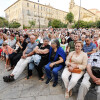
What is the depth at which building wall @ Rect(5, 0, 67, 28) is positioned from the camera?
5105cm

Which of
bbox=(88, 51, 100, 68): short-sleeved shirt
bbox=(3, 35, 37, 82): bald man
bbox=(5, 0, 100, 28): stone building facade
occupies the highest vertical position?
bbox=(5, 0, 100, 28): stone building facade

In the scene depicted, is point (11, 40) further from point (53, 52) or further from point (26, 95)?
point (26, 95)

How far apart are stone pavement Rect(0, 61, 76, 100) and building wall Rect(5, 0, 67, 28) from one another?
5161 cm

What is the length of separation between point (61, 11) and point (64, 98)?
76.0 m

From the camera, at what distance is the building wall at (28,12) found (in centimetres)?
5105

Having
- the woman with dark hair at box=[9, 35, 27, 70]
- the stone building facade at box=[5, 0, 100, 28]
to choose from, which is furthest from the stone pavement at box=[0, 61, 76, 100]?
the stone building facade at box=[5, 0, 100, 28]

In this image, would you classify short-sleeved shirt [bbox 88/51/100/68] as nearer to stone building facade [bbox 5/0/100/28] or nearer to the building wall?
stone building facade [bbox 5/0/100/28]

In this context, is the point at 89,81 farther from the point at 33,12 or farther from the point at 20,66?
the point at 33,12

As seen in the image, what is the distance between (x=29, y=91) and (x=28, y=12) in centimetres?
5661

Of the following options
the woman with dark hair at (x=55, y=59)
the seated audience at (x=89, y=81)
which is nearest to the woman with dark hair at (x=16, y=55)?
the woman with dark hair at (x=55, y=59)

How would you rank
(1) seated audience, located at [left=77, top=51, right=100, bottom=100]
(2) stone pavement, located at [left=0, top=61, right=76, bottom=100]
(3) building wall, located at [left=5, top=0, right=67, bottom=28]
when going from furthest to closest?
1. (3) building wall, located at [left=5, top=0, right=67, bottom=28]
2. (2) stone pavement, located at [left=0, top=61, right=76, bottom=100]
3. (1) seated audience, located at [left=77, top=51, right=100, bottom=100]

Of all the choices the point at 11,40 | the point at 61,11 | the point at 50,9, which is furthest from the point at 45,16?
the point at 11,40

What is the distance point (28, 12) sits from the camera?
53188mm

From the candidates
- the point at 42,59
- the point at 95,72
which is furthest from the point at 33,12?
the point at 95,72
